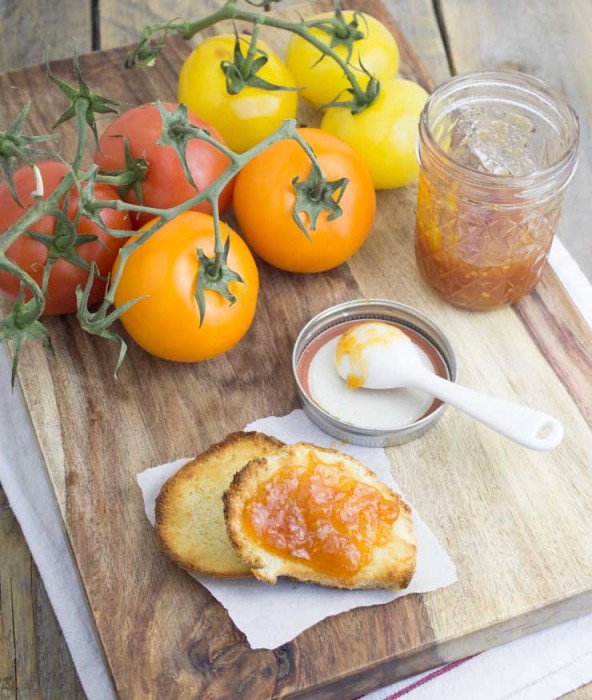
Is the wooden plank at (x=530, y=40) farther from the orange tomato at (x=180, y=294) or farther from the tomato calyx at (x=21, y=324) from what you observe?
the tomato calyx at (x=21, y=324)

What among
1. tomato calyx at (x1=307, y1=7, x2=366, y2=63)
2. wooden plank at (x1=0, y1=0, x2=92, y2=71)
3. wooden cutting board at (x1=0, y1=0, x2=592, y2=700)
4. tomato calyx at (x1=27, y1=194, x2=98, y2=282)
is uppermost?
tomato calyx at (x1=307, y1=7, x2=366, y2=63)

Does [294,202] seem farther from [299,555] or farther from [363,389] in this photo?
[299,555]

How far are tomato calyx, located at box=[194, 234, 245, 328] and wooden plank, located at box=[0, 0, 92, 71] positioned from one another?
4.48 ft

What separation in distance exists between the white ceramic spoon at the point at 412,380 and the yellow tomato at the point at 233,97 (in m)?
0.56

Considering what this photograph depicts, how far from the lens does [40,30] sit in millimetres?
3021

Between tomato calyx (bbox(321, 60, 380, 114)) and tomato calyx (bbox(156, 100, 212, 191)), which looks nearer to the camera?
tomato calyx (bbox(156, 100, 212, 191))

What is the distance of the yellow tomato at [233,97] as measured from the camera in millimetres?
2230

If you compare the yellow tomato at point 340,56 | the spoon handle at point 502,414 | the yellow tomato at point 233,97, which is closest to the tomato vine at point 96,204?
the yellow tomato at point 233,97

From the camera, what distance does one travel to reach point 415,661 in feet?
5.61

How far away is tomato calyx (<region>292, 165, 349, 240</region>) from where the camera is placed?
6.45 feet

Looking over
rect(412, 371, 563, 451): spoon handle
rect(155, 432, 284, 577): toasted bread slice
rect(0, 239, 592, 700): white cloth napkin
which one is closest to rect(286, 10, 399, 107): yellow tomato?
rect(412, 371, 563, 451): spoon handle

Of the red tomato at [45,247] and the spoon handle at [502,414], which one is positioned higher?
the red tomato at [45,247]

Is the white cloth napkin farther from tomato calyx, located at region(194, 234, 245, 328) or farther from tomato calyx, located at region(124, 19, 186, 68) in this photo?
tomato calyx, located at region(124, 19, 186, 68)

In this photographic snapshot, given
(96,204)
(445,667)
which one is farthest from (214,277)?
(445,667)
